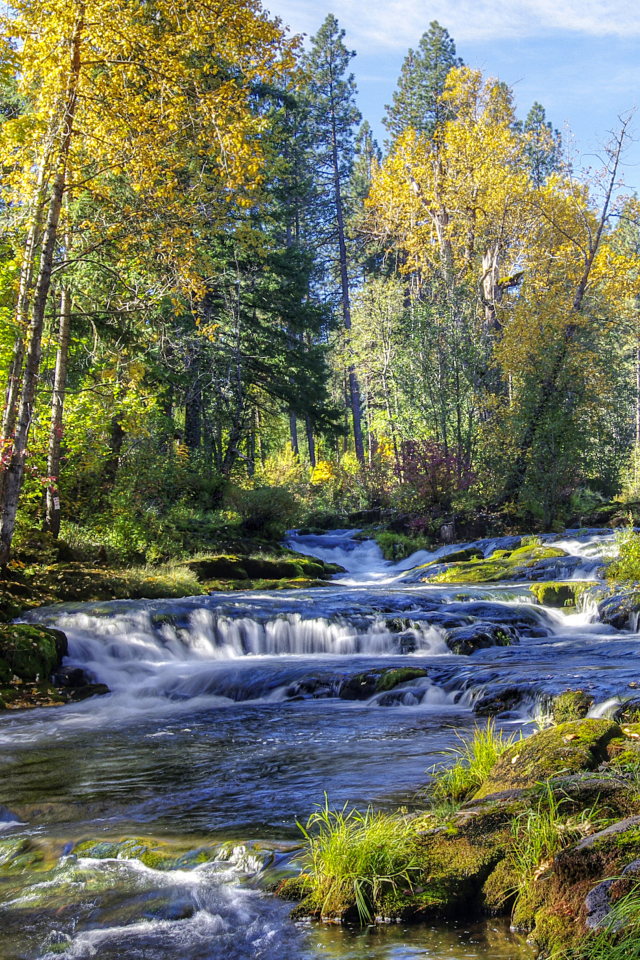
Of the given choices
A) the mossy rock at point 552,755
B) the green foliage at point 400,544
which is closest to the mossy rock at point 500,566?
the green foliage at point 400,544

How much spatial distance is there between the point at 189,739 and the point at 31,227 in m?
8.34

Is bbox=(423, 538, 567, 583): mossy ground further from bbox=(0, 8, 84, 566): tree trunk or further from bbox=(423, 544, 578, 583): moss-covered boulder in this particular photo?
bbox=(0, 8, 84, 566): tree trunk

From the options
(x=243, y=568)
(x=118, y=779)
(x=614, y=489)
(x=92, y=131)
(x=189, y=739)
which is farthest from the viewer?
(x=614, y=489)

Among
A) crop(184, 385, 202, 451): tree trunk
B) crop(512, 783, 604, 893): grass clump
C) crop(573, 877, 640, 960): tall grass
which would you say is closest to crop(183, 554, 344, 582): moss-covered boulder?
crop(184, 385, 202, 451): tree trunk

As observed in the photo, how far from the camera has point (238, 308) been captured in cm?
2133

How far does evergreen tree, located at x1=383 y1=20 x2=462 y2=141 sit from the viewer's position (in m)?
40.2

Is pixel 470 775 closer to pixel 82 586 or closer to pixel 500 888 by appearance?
pixel 500 888

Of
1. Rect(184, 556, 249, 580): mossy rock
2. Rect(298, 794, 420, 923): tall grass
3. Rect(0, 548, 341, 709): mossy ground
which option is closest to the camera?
Rect(298, 794, 420, 923): tall grass

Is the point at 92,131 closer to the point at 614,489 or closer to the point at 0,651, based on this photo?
the point at 0,651

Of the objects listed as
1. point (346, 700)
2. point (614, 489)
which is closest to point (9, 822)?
point (346, 700)

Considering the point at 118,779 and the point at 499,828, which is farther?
the point at 118,779

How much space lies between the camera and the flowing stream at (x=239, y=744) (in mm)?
3648

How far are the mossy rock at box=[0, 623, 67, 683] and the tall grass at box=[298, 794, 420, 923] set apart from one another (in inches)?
255

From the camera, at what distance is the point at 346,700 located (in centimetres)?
888
